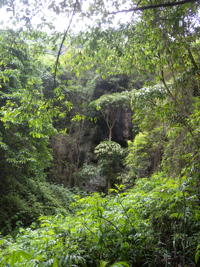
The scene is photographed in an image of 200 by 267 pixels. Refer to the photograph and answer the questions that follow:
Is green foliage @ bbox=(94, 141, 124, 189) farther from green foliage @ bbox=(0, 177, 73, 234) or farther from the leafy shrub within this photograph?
the leafy shrub

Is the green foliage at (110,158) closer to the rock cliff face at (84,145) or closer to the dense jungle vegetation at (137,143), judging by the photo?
the rock cliff face at (84,145)

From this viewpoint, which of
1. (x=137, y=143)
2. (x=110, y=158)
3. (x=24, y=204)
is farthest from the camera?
(x=110, y=158)

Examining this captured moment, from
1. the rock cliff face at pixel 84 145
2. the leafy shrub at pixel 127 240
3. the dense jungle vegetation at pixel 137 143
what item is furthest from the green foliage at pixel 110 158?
the leafy shrub at pixel 127 240

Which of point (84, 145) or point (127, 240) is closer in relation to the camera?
point (127, 240)

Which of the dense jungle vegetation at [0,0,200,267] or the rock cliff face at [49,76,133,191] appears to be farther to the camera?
the rock cliff face at [49,76,133,191]

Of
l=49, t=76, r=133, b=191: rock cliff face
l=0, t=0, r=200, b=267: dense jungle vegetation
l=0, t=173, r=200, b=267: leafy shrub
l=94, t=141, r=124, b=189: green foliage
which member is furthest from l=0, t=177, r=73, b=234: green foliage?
l=0, t=173, r=200, b=267: leafy shrub

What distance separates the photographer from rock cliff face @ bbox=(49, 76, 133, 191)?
1284 cm

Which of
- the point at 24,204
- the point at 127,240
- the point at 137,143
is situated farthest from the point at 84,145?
the point at 127,240

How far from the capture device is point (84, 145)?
14.1 meters

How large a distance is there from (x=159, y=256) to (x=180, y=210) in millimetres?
524

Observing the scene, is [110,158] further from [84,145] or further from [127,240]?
[127,240]

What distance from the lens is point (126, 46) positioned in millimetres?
3996

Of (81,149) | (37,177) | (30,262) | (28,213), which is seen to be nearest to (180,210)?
(30,262)

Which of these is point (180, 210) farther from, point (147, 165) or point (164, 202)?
point (147, 165)
